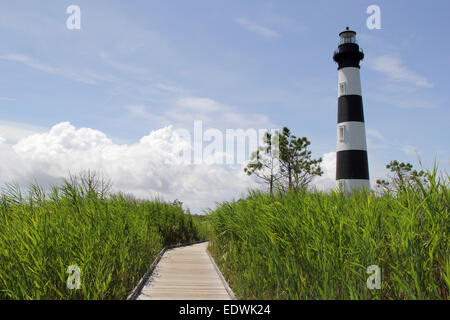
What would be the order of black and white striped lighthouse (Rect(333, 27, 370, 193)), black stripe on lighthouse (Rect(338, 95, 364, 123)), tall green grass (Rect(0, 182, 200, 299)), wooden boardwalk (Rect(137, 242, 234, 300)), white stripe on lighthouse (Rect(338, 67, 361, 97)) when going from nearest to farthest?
tall green grass (Rect(0, 182, 200, 299)) < wooden boardwalk (Rect(137, 242, 234, 300)) < black and white striped lighthouse (Rect(333, 27, 370, 193)) < black stripe on lighthouse (Rect(338, 95, 364, 123)) < white stripe on lighthouse (Rect(338, 67, 361, 97))

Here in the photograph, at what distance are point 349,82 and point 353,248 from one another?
21.6 metres

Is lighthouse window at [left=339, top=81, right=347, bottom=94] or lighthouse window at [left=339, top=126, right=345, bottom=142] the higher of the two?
lighthouse window at [left=339, top=81, right=347, bottom=94]

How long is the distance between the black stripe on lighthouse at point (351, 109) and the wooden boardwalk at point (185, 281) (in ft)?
53.7

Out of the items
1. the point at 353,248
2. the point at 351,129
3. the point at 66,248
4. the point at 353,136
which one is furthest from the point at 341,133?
the point at 66,248

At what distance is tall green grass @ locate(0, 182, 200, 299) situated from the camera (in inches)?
195

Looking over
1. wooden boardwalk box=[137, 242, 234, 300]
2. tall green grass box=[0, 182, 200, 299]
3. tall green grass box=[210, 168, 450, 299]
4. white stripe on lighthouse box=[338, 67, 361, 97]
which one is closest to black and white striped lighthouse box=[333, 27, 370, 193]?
white stripe on lighthouse box=[338, 67, 361, 97]

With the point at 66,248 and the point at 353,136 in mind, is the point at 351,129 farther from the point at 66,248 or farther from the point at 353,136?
the point at 66,248

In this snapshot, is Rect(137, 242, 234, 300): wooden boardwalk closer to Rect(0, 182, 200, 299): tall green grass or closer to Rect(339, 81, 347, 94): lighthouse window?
Rect(0, 182, 200, 299): tall green grass

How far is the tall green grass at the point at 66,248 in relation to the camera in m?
4.96

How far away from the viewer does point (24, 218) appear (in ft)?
21.8

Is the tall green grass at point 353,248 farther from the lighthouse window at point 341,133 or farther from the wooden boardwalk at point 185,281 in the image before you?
the lighthouse window at point 341,133

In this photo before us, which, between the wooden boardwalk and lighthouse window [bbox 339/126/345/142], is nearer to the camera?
the wooden boardwalk

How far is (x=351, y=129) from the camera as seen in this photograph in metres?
22.6

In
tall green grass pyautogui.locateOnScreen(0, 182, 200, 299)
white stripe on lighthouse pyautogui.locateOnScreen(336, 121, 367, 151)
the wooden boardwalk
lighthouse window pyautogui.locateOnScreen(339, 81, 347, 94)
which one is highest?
lighthouse window pyautogui.locateOnScreen(339, 81, 347, 94)
